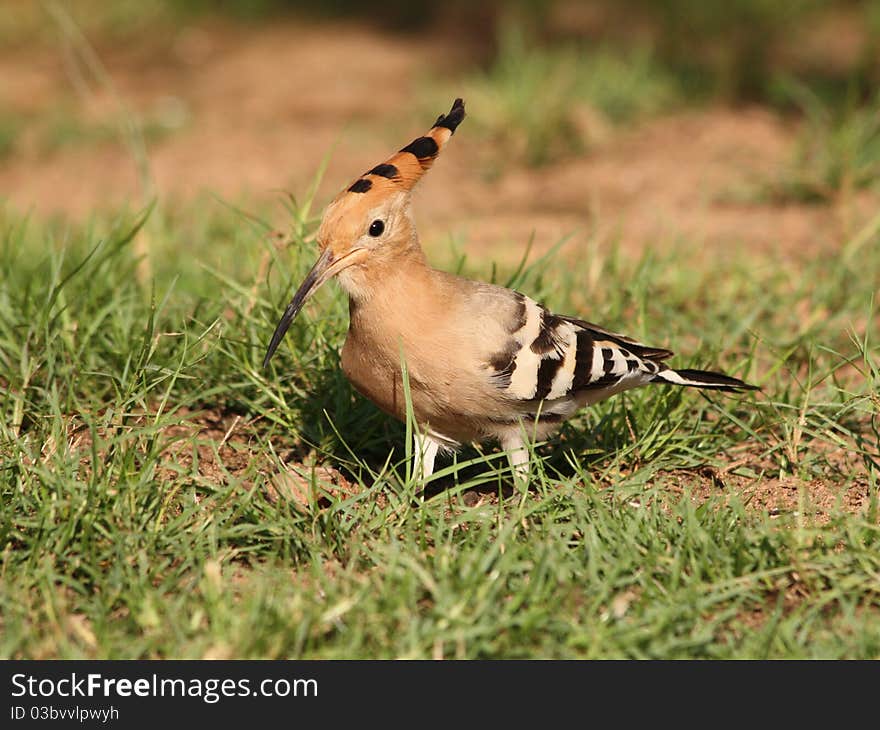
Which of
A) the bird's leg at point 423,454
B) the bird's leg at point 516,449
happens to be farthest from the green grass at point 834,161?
the bird's leg at point 423,454

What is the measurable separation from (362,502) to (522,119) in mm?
3342

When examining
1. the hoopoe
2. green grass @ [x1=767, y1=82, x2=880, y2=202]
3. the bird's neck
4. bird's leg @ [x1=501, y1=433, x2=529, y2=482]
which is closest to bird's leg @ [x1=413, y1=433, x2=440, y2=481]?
the hoopoe

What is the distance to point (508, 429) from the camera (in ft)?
8.79

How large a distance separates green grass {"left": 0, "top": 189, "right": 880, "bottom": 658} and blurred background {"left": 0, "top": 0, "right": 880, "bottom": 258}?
75cm

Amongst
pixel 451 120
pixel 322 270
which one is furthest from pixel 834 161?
pixel 322 270

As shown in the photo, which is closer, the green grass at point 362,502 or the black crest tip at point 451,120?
the green grass at point 362,502

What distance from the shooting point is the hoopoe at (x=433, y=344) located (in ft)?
8.39

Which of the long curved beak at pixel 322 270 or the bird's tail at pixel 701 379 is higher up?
the long curved beak at pixel 322 270

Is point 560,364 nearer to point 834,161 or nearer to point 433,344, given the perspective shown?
point 433,344

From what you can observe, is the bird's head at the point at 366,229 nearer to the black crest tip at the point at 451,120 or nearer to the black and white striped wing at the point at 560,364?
the black crest tip at the point at 451,120

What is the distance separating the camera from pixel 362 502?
2.60m

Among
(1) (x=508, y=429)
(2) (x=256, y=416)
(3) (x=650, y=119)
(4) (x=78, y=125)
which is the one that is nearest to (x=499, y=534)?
(1) (x=508, y=429)

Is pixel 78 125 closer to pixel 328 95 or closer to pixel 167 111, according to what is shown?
pixel 167 111

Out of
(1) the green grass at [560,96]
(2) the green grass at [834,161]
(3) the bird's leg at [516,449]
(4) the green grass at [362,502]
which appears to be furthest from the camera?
(1) the green grass at [560,96]
